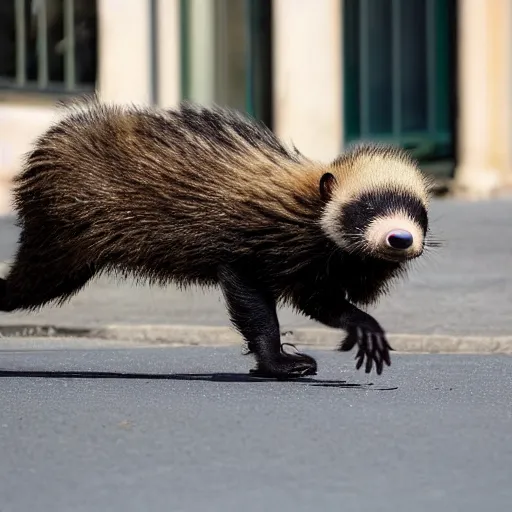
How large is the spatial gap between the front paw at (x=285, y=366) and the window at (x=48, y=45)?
11.7m

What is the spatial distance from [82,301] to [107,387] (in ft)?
13.9

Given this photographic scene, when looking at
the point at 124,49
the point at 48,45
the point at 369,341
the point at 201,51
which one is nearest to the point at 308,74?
the point at 201,51

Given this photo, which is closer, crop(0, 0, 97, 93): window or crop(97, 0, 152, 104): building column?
crop(0, 0, 97, 93): window

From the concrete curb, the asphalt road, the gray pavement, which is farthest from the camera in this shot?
the gray pavement

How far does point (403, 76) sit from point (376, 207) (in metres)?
14.1

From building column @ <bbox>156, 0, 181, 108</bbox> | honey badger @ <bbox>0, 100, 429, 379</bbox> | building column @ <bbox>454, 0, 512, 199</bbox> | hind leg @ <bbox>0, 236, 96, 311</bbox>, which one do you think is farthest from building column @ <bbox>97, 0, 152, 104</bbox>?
honey badger @ <bbox>0, 100, 429, 379</bbox>

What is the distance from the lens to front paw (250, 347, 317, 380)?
8219 millimetres

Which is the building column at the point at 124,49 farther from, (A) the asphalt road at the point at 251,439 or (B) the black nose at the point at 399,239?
(B) the black nose at the point at 399,239

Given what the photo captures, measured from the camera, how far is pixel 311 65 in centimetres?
2105

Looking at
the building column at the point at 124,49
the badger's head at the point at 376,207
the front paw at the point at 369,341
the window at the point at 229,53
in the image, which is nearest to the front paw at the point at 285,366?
the front paw at the point at 369,341

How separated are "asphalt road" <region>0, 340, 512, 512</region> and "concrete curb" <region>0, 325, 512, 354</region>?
113 cm

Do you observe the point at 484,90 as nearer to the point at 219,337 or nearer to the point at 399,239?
the point at 219,337

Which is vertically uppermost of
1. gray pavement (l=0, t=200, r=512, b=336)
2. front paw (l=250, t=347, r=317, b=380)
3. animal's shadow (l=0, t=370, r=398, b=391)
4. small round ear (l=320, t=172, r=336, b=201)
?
small round ear (l=320, t=172, r=336, b=201)

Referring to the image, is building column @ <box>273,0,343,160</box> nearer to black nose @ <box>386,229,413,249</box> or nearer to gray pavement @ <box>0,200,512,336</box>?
gray pavement @ <box>0,200,512,336</box>
